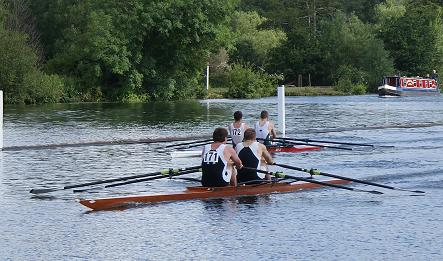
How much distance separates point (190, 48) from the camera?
254 ft

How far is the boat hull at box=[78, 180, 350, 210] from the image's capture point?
51.5ft

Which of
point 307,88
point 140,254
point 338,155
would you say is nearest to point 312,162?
point 338,155

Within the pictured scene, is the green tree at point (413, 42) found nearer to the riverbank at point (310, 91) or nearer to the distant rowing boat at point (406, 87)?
the riverbank at point (310, 91)

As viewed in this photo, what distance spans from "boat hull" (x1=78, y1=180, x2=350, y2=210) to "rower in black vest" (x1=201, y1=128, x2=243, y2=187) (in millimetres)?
150

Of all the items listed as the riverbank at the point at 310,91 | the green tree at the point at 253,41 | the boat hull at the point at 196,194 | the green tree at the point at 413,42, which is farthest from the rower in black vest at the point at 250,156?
the green tree at the point at 413,42

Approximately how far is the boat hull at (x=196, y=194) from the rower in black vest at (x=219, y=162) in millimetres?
150

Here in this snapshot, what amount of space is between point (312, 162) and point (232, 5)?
→ 56020 mm

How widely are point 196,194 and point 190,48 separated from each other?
201 ft

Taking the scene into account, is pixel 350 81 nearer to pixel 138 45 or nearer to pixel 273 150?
pixel 138 45

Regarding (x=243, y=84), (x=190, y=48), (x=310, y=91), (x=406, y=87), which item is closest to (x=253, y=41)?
(x=310, y=91)

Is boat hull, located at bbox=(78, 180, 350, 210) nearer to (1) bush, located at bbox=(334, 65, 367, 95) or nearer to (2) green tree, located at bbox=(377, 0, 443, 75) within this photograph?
(1) bush, located at bbox=(334, 65, 367, 95)

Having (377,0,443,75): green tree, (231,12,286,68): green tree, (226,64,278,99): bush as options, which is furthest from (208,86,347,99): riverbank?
(377,0,443,75): green tree

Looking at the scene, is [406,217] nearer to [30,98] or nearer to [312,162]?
[312,162]

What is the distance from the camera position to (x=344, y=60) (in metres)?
96.9
